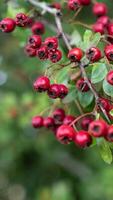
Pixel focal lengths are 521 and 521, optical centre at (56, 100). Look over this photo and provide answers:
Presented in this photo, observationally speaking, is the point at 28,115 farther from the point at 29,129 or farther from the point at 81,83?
the point at 81,83

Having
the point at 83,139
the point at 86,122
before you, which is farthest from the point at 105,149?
the point at 83,139

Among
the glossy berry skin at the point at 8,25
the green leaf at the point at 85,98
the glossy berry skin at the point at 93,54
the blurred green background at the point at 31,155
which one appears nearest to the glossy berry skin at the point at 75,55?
the glossy berry skin at the point at 93,54

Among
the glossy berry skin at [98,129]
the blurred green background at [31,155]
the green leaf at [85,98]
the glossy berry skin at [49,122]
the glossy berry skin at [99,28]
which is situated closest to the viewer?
the glossy berry skin at [98,129]

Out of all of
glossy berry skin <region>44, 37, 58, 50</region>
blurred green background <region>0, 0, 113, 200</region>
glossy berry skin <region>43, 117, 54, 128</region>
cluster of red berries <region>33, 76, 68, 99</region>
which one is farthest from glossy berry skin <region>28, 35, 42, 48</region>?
blurred green background <region>0, 0, 113, 200</region>

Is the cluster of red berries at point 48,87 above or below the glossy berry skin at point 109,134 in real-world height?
below

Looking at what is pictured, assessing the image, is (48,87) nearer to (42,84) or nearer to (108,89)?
(42,84)

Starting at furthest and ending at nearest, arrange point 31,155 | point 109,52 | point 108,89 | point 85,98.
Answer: point 31,155, point 85,98, point 108,89, point 109,52

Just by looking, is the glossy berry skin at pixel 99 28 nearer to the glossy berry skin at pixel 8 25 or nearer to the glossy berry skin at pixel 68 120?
the glossy berry skin at pixel 8 25
